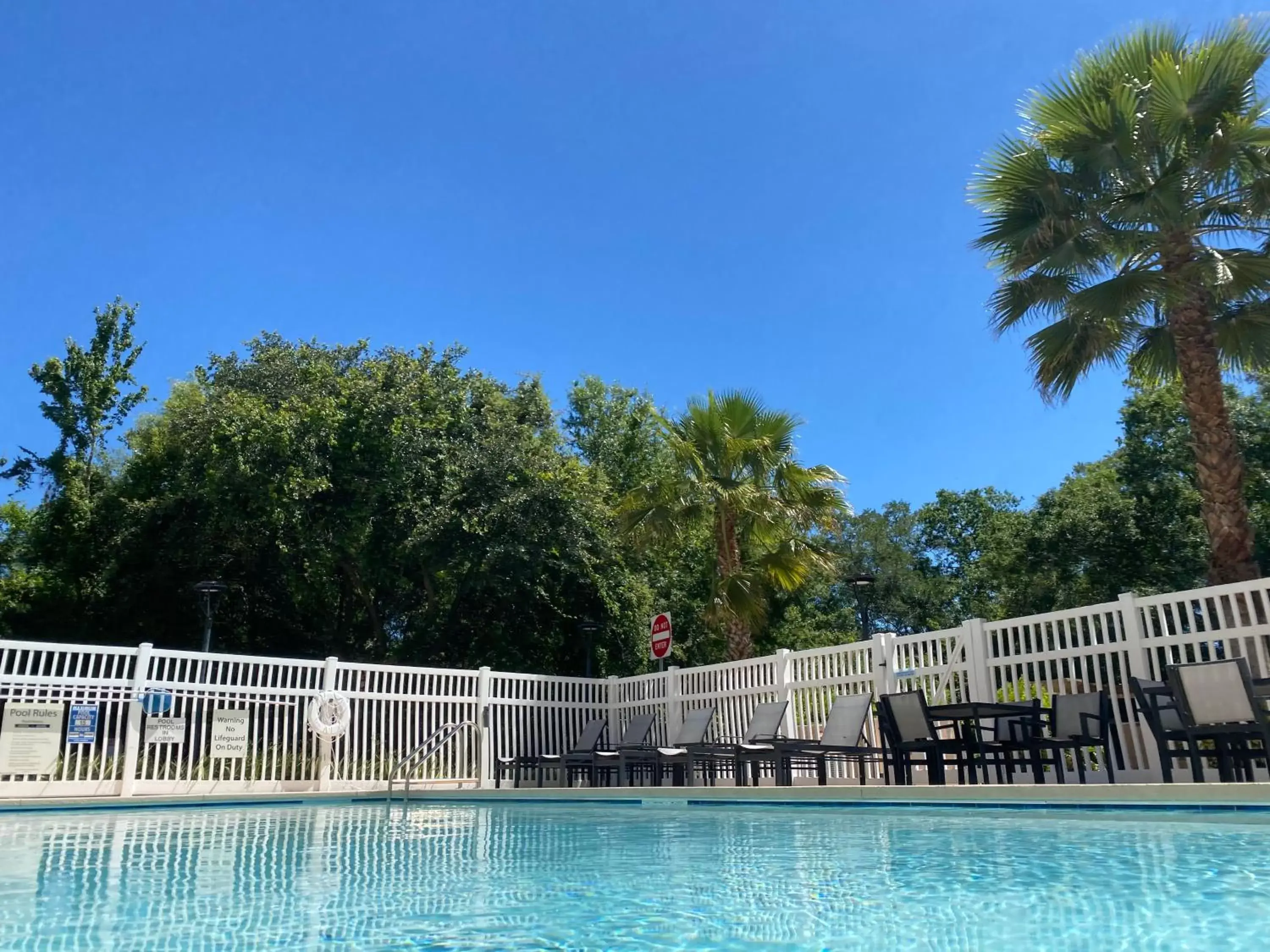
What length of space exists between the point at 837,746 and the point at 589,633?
7207 millimetres

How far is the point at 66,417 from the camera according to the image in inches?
840

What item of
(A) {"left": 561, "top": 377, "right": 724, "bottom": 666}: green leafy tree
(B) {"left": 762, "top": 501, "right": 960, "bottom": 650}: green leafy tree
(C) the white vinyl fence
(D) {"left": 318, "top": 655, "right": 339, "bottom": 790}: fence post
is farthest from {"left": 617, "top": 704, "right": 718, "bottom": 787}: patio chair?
(B) {"left": 762, "top": 501, "right": 960, "bottom": 650}: green leafy tree

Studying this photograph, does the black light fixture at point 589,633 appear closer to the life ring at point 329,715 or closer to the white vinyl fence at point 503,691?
the white vinyl fence at point 503,691

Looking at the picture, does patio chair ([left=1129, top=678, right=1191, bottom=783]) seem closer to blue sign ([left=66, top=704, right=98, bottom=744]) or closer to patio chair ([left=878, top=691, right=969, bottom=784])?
patio chair ([left=878, top=691, right=969, bottom=784])

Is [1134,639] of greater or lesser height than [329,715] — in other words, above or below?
above

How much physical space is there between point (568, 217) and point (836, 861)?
58.2 feet

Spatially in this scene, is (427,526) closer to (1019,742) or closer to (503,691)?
(503,691)

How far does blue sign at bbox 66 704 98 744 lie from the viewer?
10.5 m

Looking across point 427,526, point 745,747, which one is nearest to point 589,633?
point 427,526

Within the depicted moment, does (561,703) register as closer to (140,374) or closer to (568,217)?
(568,217)

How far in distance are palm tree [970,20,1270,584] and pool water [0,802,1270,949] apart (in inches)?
208

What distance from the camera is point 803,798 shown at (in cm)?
770

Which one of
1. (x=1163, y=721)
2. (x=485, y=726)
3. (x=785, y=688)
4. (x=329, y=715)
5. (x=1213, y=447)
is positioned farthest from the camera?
(x=485, y=726)

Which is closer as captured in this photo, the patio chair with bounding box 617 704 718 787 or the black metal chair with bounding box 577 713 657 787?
the patio chair with bounding box 617 704 718 787
